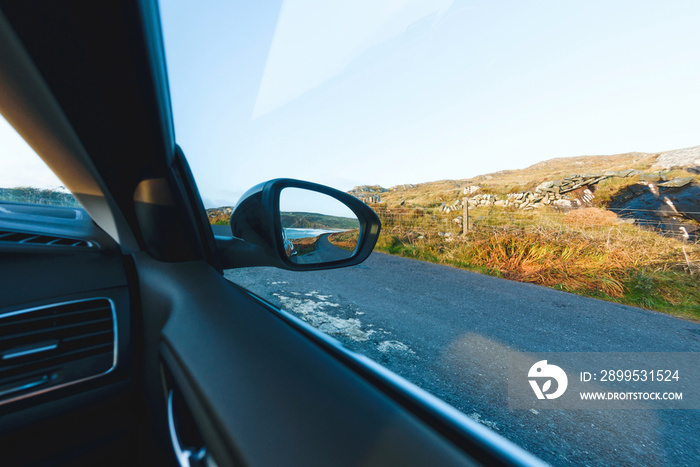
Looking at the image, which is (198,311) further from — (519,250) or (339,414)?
(519,250)

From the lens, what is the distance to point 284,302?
146 inches

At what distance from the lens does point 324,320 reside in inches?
124

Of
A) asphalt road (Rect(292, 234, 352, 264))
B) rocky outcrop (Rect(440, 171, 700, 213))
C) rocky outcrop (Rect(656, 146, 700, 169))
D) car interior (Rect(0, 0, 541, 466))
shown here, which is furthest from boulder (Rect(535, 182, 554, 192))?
car interior (Rect(0, 0, 541, 466))

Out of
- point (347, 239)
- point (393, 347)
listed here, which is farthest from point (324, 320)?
point (347, 239)

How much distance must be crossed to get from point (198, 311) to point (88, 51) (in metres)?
0.83

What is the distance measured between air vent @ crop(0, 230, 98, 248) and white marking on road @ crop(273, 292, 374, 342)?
1856 millimetres

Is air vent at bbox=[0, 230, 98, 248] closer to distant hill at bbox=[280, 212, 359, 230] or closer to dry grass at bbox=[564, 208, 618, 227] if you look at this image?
distant hill at bbox=[280, 212, 359, 230]

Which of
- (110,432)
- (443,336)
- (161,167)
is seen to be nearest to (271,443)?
(161,167)

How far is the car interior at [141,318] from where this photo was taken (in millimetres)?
593

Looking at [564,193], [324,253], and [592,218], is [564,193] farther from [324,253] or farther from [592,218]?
[324,253]

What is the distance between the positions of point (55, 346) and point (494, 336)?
3355mm

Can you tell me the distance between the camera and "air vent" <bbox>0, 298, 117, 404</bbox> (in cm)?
90

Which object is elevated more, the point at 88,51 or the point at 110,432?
the point at 88,51

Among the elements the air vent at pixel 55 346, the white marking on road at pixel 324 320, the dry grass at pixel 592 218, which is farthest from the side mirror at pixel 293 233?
the dry grass at pixel 592 218
